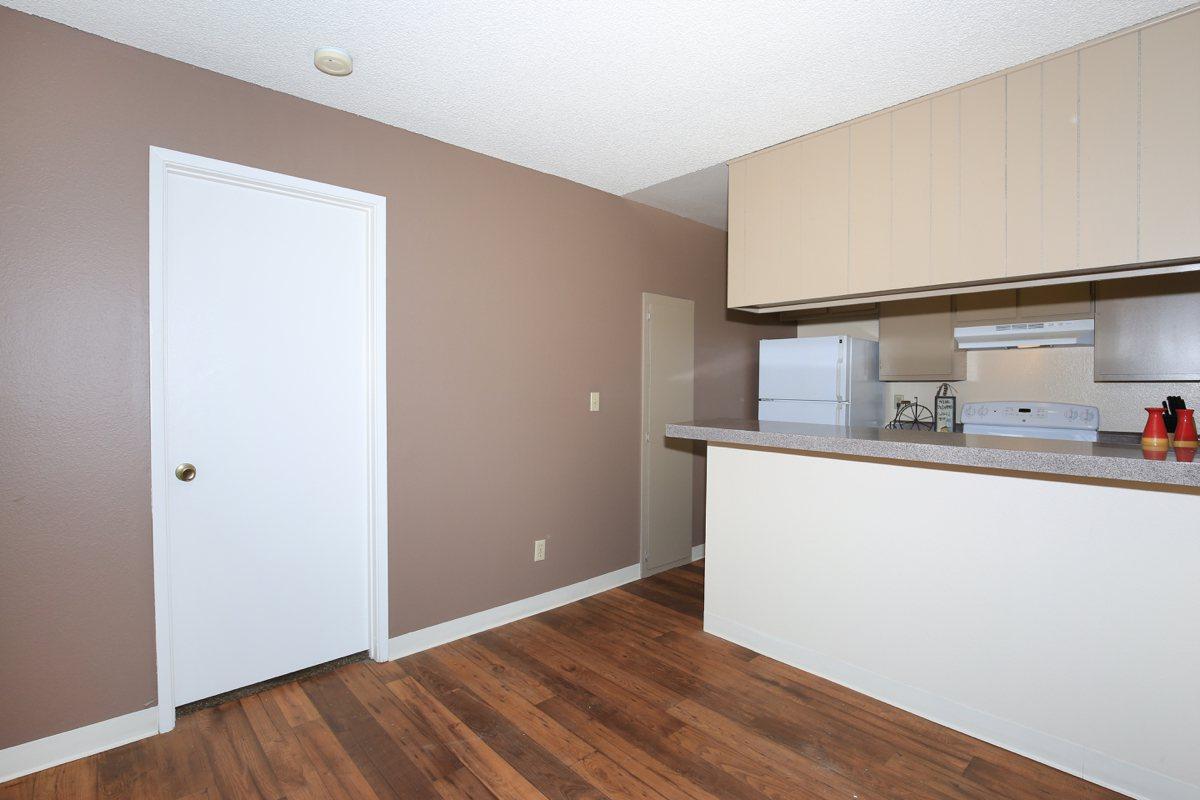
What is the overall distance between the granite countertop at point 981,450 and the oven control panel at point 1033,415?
166 cm

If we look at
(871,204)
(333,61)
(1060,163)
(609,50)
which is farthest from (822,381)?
(333,61)

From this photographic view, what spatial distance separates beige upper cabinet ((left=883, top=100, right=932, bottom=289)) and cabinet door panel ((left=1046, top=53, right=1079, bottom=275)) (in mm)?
410

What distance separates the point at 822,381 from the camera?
418cm

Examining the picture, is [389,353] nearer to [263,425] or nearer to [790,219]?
[263,425]

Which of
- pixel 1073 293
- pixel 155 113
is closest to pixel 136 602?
pixel 155 113

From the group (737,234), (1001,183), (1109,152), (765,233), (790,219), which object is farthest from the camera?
(737,234)

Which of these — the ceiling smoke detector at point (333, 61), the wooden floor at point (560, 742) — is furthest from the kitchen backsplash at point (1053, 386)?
the ceiling smoke detector at point (333, 61)

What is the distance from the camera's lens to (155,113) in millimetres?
2182

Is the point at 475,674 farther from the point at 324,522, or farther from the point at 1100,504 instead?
the point at 1100,504

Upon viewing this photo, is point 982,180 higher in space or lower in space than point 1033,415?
higher

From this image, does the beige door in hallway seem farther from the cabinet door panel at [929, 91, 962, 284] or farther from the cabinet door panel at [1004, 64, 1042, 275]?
the cabinet door panel at [1004, 64, 1042, 275]

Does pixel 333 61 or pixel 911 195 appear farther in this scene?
pixel 911 195

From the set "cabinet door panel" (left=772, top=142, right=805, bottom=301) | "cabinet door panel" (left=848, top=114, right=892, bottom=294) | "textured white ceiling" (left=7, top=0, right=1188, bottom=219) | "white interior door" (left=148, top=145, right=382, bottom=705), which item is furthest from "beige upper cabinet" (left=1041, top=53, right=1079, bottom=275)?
"white interior door" (left=148, top=145, right=382, bottom=705)

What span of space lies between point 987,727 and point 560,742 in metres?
1.58
